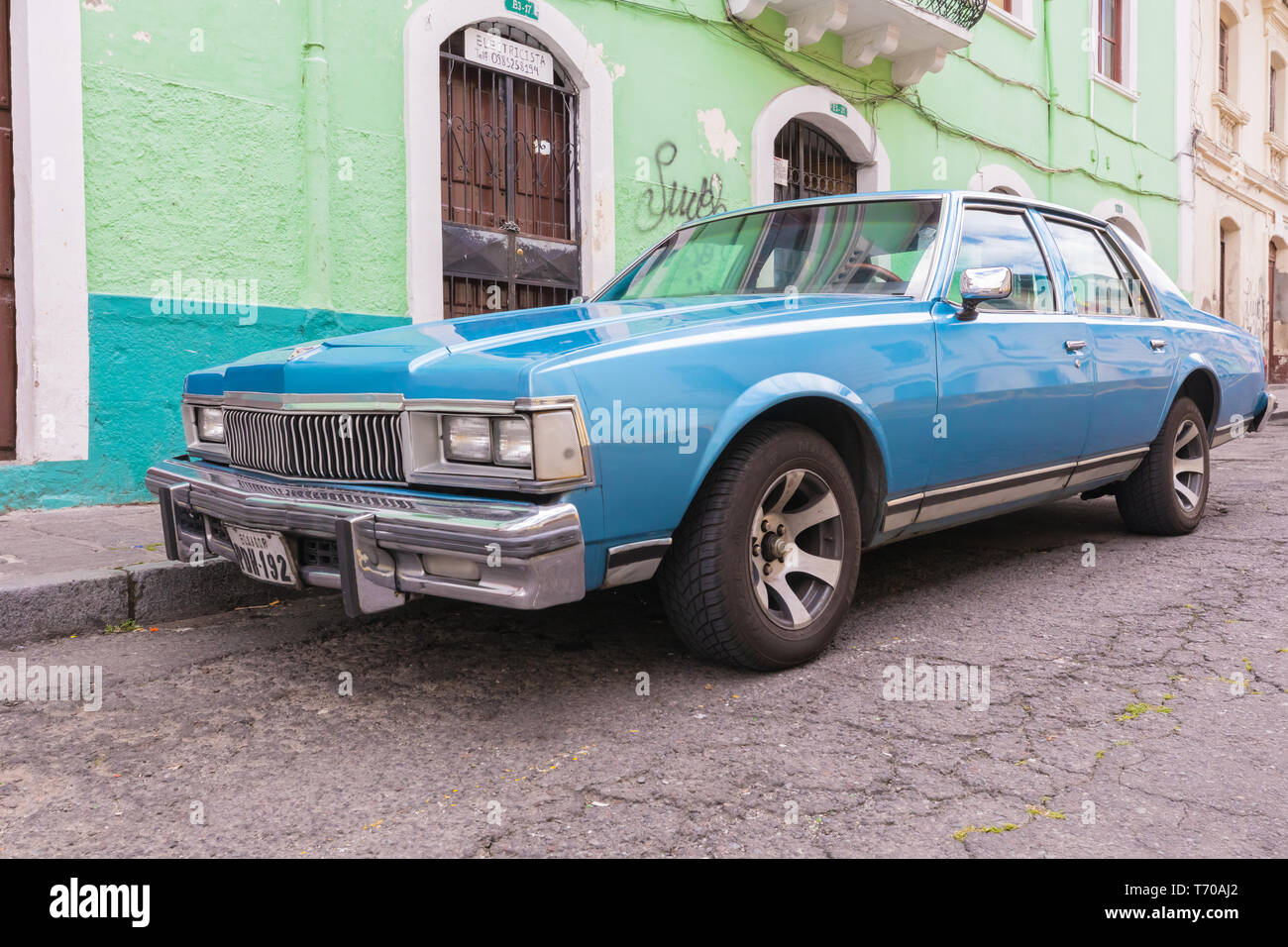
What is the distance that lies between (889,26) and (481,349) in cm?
861

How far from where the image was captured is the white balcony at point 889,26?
362 inches

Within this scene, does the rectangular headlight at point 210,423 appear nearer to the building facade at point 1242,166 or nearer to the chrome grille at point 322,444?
the chrome grille at point 322,444

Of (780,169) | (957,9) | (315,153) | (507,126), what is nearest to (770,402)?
(315,153)

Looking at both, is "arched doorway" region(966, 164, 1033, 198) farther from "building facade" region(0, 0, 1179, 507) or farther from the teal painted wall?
the teal painted wall

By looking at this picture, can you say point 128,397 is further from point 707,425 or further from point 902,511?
point 902,511

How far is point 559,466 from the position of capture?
7.90ft

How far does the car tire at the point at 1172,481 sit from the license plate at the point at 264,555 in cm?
387

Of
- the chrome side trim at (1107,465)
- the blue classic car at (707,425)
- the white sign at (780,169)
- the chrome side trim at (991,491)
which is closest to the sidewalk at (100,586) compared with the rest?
the blue classic car at (707,425)

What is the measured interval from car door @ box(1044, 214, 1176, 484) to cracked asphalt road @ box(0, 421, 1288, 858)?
75 cm

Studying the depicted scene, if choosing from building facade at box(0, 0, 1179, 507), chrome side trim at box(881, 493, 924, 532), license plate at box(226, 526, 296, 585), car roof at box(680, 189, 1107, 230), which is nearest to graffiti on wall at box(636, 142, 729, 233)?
building facade at box(0, 0, 1179, 507)

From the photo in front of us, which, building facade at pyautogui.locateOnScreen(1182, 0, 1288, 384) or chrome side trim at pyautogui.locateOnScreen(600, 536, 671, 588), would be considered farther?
building facade at pyautogui.locateOnScreen(1182, 0, 1288, 384)

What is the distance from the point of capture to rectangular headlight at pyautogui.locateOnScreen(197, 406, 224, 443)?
339 cm

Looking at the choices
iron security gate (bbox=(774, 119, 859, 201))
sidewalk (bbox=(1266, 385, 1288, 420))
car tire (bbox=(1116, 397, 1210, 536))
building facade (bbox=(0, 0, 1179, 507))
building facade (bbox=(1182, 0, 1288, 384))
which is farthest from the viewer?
building facade (bbox=(1182, 0, 1288, 384))
